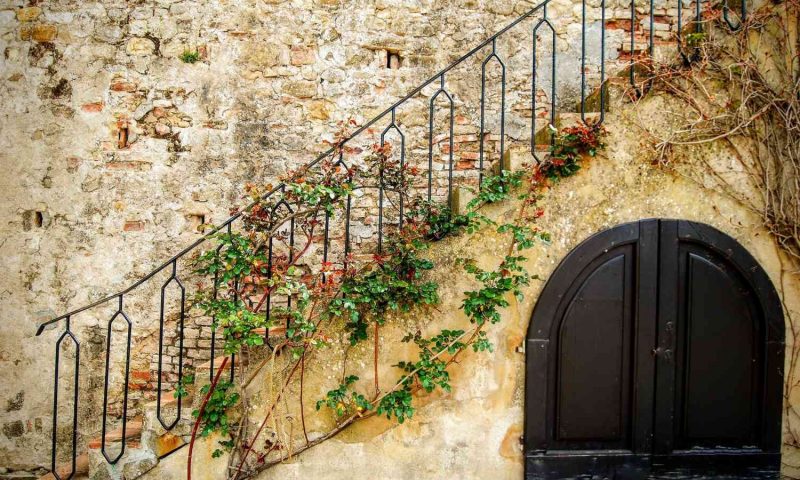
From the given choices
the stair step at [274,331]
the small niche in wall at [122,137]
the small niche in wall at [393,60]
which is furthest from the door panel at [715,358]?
the small niche in wall at [122,137]

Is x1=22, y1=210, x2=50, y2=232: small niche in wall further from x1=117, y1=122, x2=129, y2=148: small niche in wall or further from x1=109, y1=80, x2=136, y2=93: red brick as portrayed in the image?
x1=109, y1=80, x2=136, y2=93: red brick

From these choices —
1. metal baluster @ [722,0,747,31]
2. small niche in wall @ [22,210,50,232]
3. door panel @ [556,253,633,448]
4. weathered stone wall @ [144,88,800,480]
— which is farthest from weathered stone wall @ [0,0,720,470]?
door panel @ [556,253,633,448]

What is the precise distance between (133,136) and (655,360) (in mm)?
4410

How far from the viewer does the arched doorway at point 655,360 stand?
3711 mm

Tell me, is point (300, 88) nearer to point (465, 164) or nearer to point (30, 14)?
point (465, 164)

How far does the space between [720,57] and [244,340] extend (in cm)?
344

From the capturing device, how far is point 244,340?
11.0 feet

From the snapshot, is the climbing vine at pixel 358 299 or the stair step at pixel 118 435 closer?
the climbing vine at pixel 358 299

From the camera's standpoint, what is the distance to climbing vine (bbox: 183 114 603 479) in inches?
136

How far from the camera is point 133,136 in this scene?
498 centimetres

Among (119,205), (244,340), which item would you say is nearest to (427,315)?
(244,340)

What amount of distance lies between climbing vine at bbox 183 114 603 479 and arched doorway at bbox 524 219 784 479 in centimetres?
43

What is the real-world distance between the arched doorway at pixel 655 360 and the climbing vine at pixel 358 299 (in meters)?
0.43

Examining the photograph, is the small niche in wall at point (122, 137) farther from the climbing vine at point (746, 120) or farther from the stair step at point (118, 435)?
the climbing vine at point (746, 120)
